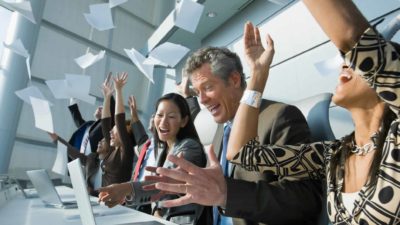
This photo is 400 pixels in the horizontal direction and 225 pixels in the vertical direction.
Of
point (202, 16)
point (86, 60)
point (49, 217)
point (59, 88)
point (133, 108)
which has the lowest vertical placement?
point (49, 217)

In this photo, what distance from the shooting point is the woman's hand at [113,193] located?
831 millimetres

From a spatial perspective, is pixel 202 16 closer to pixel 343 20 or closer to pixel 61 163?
pixel 61 163

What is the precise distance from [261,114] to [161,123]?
2.05ft

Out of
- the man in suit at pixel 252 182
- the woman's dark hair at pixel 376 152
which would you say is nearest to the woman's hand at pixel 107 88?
the man in suit at pixel 252 182

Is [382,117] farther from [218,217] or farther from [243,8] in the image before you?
[243,8]

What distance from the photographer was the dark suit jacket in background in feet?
2.30

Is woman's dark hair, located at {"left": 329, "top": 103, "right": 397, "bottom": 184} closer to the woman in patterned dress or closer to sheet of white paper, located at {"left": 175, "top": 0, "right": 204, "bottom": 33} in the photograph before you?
the woman in patterned dress

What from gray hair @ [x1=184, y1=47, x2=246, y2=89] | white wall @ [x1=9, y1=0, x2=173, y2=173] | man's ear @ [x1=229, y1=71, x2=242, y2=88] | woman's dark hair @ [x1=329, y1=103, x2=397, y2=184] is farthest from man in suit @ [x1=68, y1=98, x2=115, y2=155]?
woman's dark hair @ [x1=329, y1=103, x2=397, y2=184]

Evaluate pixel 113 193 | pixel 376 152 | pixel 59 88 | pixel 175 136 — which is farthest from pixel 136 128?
pixel 376 152

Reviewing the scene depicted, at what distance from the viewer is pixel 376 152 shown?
546 mm

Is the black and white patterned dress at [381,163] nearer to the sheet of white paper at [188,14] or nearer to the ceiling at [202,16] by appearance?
the sheet of white paper at [188,14]

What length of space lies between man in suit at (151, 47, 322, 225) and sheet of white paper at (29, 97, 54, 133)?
641 millimetres

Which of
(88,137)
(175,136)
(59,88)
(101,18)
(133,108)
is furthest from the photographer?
(88,137)

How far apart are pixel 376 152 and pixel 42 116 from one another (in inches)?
47.2
